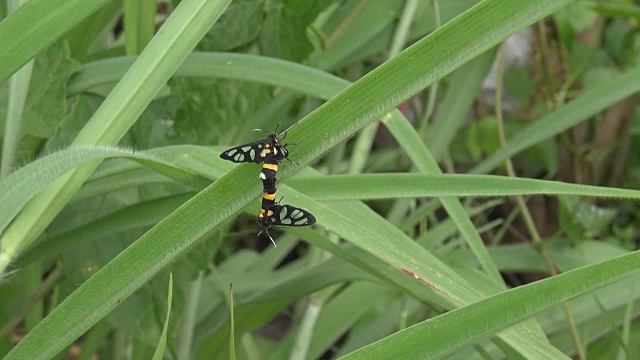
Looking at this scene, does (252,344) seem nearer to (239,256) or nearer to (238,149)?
(239,256)

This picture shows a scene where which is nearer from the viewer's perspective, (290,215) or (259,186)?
(259,186)

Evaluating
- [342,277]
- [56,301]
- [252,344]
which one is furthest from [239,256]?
[342,277]

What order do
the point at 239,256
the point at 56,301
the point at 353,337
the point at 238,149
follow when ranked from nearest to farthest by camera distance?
the point at 238,149
the point at 56,301
the point at 353,337
the point at 239,256

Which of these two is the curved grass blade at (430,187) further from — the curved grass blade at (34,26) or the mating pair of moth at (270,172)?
the curved grass blade at (34,26)

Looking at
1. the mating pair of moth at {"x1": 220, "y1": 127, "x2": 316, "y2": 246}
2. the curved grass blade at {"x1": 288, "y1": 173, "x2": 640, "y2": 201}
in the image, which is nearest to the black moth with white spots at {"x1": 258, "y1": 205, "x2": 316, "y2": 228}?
the mating pair of moth at {"x1": 220, "y1": 127, "x2": 316, "y2": 246}

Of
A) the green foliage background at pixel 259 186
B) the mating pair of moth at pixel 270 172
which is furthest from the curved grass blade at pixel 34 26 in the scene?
the mating pair of moth at pixel 270 172

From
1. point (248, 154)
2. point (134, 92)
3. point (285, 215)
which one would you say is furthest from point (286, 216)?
point (134, 92)

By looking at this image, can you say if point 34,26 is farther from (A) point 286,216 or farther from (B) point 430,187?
(B) point 430,187

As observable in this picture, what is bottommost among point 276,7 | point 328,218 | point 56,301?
point 328,218
